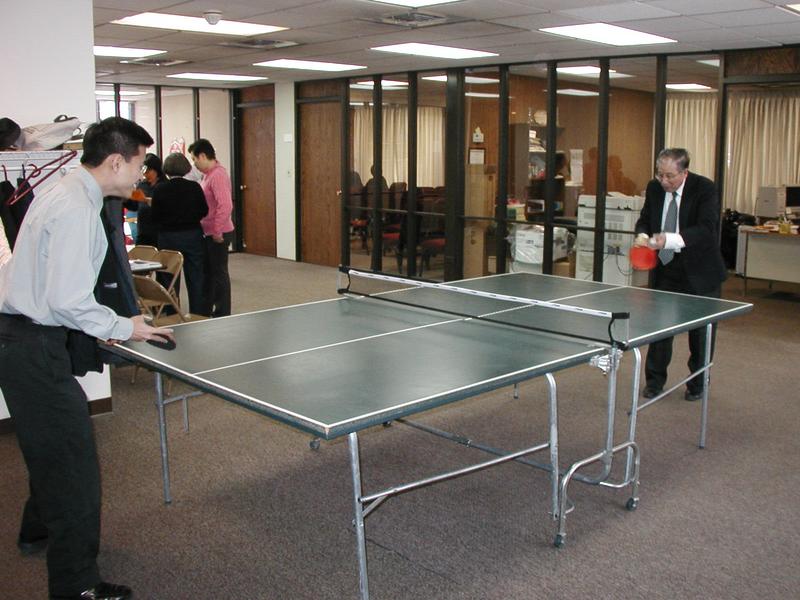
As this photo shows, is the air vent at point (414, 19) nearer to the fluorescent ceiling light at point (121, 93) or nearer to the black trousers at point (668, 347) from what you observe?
the black trousers at point (668, 347)

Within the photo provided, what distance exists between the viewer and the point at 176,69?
989 cm

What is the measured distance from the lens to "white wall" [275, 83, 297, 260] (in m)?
11.5

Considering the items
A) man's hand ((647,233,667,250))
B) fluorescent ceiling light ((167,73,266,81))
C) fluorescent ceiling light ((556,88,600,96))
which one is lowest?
man's hand ((647,233,667,250))

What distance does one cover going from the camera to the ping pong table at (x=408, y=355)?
268 cm

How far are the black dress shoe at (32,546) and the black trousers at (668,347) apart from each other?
354 cm

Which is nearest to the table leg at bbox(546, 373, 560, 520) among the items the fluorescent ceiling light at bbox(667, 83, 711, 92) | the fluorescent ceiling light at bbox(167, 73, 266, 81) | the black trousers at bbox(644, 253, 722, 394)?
the black trousers at bbox(644, 253, 722, 394)

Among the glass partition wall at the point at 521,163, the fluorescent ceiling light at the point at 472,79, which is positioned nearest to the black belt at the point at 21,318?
the glass partition wall at the point at 521,163

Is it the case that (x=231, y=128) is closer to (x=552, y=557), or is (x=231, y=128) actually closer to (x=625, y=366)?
(x=625, y=366)

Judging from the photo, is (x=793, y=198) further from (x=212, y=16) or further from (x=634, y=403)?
(x=634, y=403)

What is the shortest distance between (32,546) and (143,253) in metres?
3.34

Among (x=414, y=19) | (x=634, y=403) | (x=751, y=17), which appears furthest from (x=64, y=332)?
(x=751, y=17)

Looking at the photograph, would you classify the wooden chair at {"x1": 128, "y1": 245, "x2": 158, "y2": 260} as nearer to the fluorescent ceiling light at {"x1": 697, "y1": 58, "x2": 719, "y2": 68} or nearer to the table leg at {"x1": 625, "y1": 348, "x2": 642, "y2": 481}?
the table leg at {"x1": 625, "y1": 348, "x2": 642, "y2": 481}

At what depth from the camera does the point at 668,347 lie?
5340 millimetres

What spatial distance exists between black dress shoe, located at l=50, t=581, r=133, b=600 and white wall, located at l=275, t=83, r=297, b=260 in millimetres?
9038
